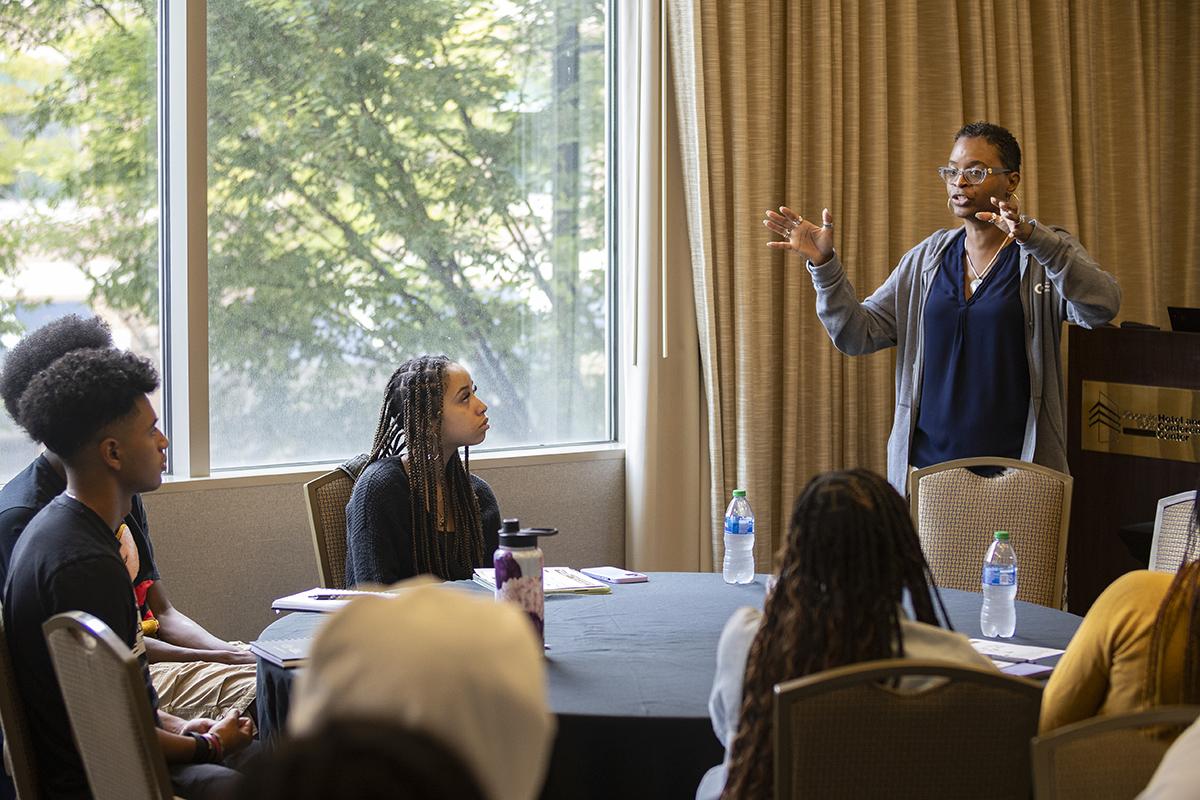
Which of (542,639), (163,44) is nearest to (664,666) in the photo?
(542,639)

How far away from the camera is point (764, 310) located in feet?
15.7

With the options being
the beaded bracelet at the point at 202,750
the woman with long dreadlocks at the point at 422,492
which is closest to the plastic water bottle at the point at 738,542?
the woman with long dreadlocks at the point at 422,492

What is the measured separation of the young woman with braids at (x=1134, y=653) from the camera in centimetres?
182

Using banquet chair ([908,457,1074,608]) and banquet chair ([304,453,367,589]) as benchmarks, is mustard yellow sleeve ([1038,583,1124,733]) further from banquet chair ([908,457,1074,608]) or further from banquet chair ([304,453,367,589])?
banquet chair ([304,453,367,589])

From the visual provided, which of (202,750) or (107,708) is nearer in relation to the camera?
(107,708)

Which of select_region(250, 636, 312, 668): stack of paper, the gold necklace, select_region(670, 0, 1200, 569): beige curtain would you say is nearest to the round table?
select_region(250, 636, 312, 668): stack of paper

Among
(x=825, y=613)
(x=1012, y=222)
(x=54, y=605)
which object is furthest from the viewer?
(x=1012, y=222)

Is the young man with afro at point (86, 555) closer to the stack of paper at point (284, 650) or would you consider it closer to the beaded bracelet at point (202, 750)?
the beaded bracelet at point (202, 750)

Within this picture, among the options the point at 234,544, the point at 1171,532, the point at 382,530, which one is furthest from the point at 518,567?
the point at 234,544

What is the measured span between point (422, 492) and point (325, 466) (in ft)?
3.79

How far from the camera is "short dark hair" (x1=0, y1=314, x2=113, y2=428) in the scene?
320cm

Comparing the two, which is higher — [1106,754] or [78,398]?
[78,398]

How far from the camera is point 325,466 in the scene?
14.2 ft

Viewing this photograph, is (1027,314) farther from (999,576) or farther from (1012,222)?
(999,576)
